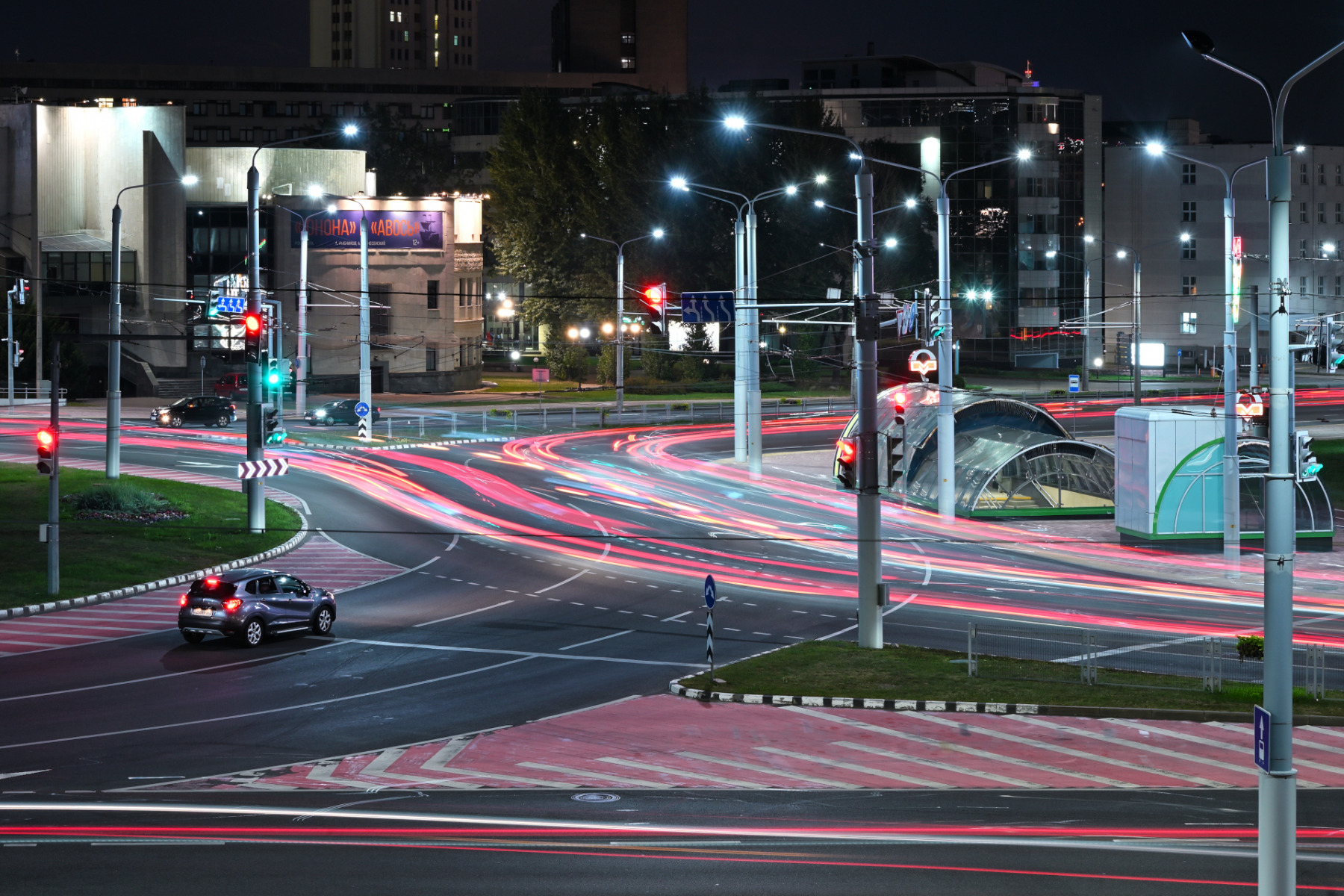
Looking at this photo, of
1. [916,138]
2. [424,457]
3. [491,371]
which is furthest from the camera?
[491,371]

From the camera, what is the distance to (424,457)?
59969mm

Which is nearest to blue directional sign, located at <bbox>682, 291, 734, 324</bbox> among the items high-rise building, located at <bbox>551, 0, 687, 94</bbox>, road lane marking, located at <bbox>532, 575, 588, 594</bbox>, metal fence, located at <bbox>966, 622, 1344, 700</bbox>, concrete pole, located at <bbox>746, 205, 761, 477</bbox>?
concrete pole, located at <bbox>746, 205, 761, 477</bbox>

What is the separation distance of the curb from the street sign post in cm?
2380

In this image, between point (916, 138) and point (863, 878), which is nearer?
point (863, 878)

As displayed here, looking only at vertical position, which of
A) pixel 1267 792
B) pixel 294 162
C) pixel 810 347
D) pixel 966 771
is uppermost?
pixel 294 162

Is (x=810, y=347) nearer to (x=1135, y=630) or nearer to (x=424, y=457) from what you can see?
(x=424, y=457)

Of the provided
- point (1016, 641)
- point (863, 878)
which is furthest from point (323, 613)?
point (863, 878)

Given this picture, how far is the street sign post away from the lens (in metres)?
11.7

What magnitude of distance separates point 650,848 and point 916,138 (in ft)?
→ 342

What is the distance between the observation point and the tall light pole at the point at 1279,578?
11500 millimetres

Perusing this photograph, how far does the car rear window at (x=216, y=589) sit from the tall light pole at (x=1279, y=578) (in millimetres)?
21783

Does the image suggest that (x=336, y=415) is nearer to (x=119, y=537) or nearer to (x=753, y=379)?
(x=753, y=379)

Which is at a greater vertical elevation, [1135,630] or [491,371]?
[491,371]

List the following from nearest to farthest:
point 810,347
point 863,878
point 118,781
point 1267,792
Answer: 1. point 1267,792
2. point 863,878
3. point 118,781
4. point 810,347
